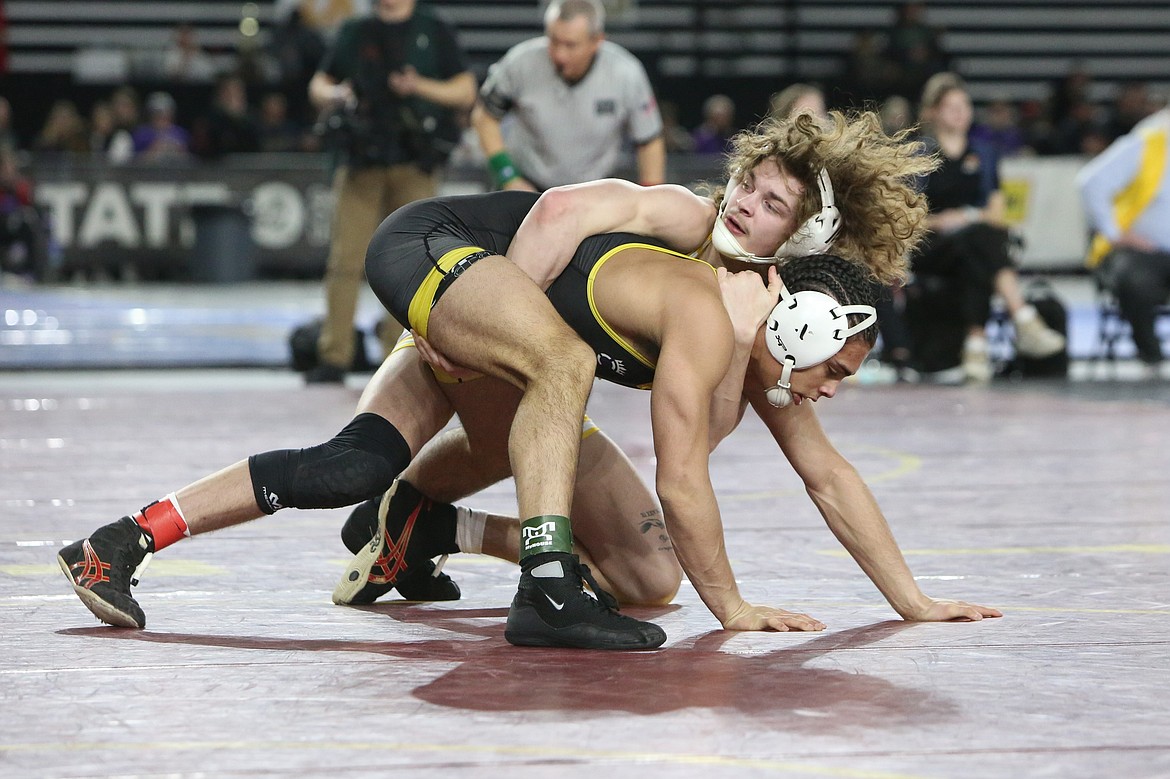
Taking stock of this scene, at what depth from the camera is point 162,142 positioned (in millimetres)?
15266

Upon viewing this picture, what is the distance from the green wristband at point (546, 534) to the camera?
10.6 ft

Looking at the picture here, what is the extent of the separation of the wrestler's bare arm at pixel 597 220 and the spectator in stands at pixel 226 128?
1209 centimetres

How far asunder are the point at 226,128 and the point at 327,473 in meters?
12.4

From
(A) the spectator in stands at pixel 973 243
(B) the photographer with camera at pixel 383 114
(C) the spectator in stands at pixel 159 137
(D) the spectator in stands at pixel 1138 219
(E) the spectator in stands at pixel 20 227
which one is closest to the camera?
(B) the photographer with camera at pixel 383 114

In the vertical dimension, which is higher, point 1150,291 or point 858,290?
point 858,290

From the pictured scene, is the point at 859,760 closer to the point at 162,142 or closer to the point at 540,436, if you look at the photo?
the point at 540,436

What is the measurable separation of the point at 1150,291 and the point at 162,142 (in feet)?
30.5

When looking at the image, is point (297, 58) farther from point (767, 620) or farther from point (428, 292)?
point (767, 620)

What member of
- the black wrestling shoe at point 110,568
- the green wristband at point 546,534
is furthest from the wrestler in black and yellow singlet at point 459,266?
the black wrestling shoe at point 110,568

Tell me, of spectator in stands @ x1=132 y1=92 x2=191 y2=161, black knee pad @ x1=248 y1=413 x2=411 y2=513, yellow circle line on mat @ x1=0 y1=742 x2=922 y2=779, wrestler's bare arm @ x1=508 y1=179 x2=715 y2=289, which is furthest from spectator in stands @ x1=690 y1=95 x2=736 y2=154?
yellow circle line on mat @ x1=0 y1=742 x2=922 y2=779

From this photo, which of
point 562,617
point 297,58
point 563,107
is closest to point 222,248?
point 297,58

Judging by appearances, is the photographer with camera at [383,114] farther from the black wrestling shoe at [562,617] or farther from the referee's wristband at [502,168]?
the black wrestling shoe at [562,617]

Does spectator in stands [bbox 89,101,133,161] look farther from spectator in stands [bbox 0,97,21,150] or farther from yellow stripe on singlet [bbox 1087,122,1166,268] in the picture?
yellow stripe on singlet [bbox 1087,122,1166,268]

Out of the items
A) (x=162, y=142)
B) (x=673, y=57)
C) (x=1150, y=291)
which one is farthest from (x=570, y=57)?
(x=673, y=57)
